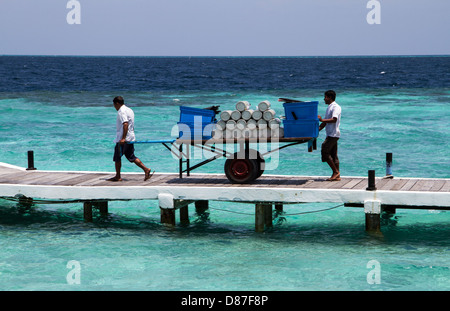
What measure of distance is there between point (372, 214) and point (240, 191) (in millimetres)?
2473

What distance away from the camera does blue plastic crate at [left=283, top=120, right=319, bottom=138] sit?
1227 centimetres

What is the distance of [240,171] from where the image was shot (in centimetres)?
1323

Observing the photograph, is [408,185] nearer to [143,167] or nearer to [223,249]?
[223,249]

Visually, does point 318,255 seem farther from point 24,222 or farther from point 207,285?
point 24,222

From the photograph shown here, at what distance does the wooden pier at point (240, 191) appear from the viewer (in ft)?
40.6

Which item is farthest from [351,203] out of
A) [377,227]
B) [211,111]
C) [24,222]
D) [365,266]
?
[24,222]

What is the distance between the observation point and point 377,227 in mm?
12750

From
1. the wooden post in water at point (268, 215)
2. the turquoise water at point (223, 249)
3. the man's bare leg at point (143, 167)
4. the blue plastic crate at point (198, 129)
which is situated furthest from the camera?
the wooden post in water at point (268, 215)

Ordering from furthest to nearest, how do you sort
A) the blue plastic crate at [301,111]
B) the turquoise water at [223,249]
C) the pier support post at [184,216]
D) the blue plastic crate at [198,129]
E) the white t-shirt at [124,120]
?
the pier support post at [184,216]
the white t-shirt at [124,120]
the blue plastic crate at [198,129]
the blue plastic crate at [301,111]
the turquoise water at [223,249]

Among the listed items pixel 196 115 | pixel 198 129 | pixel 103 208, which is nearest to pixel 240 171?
pixel 198 129

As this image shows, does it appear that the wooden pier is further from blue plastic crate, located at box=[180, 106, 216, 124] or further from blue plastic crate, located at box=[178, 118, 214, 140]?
blue plastic crate, located at box=[180, 106, 216, 124]

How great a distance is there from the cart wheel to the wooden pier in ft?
0.51

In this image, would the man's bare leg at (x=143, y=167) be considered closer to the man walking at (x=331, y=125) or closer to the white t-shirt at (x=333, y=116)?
the man walking at (x=331, y=125)

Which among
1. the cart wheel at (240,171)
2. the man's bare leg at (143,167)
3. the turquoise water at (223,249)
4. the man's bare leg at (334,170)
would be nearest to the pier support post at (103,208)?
the turquoise water at (223,249)
